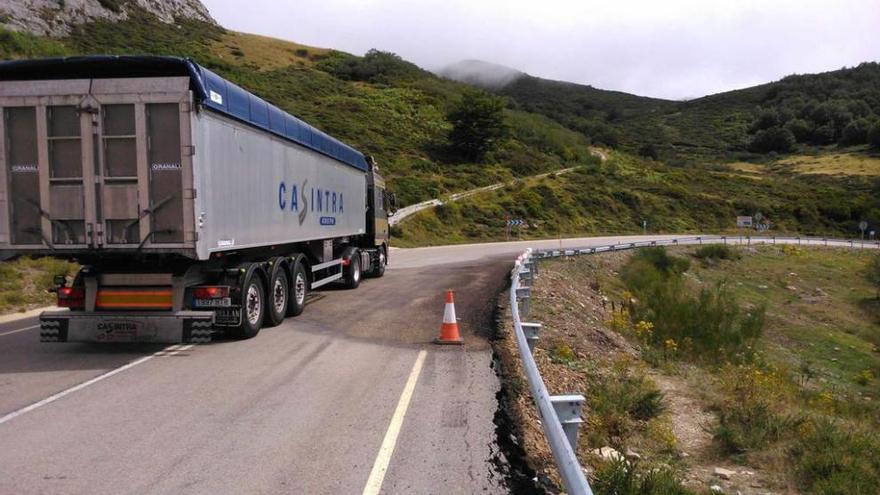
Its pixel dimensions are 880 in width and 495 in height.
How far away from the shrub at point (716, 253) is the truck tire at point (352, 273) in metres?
26.5

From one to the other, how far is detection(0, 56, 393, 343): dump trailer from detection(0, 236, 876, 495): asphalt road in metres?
0.66

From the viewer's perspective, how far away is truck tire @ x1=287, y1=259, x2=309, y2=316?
1200cm

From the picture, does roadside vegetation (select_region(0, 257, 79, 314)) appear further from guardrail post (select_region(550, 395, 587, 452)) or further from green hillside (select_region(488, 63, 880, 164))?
green hillside (select_region(488, 63, 880, 164))

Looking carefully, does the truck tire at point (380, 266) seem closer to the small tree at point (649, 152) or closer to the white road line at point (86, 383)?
the white road line at point (86, 383)

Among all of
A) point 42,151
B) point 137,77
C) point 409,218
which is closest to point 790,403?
point 137,77

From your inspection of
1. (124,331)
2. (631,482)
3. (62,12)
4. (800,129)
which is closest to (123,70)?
(124,331)

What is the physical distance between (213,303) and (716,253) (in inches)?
1400

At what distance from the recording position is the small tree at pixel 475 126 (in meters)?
→ 61.7

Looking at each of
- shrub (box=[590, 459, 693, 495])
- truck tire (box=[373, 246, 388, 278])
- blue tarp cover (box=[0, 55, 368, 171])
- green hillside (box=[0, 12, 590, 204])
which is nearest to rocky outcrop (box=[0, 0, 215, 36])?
green hillside (box=[0, 12, 590, 204])

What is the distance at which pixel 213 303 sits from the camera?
9219 mm

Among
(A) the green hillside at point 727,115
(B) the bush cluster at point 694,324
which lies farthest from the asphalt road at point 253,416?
(A) the green hillside at point 727,115

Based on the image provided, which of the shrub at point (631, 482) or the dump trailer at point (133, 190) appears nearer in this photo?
the shrub at point (631, 482)

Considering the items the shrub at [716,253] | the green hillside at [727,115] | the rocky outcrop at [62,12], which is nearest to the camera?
the shrub at [716,253]

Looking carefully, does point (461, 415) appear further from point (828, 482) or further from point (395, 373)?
point (828, 482)
